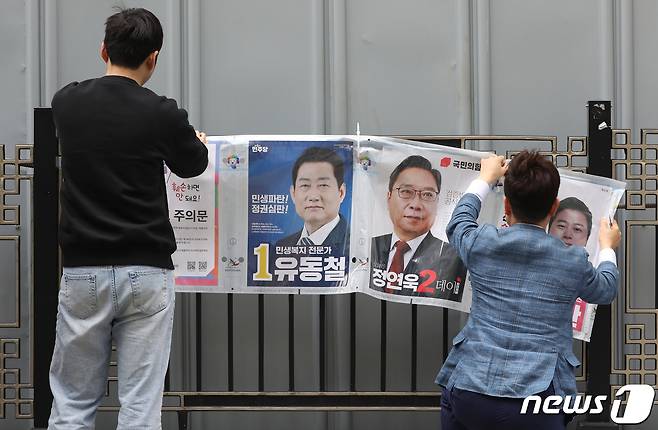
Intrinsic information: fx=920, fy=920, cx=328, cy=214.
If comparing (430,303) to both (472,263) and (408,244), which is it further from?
(472,263)

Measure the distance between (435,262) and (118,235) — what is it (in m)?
1.74

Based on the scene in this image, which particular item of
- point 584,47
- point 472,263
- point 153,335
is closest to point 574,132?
point 584,47

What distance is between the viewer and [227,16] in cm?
511

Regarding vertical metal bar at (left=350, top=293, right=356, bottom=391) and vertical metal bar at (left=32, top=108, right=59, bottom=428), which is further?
vertical metal bar at (left=350, top=293, right=356, bottom=391)

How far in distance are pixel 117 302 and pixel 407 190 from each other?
1.68 meters

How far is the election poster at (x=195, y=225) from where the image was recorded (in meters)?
4.44

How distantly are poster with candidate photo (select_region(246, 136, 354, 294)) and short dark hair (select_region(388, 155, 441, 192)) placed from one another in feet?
0.68

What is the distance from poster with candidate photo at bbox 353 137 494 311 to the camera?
4.41 m

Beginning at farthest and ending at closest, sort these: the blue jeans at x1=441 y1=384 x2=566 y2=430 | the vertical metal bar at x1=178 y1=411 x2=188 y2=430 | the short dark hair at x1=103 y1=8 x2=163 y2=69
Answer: the vertical metal bar at x1=178 y1=411 x2=188 y2=430
the short dark hair at x1=103 y1=8 x2=163 y2=69
the blue jeans at x1=441 y1=384 x2=566 y2=430

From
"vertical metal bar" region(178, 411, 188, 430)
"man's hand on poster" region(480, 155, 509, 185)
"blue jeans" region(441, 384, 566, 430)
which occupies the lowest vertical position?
"vertical metal bar" region(178, 411, 188, 430)

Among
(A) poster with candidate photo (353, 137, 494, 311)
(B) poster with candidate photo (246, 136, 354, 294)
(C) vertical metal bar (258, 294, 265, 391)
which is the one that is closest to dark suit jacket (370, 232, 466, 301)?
(A) poster with candidate photo (353, 137, 494, 311)

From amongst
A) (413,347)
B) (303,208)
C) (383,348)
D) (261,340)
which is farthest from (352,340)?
(303,208)

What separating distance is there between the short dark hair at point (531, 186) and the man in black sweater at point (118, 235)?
3.86 feet

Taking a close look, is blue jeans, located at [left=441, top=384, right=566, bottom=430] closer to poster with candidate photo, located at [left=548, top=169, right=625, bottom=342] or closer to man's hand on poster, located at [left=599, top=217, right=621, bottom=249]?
man's hand on poster, located at [left=599, top=217, right=621, bottom=249]
